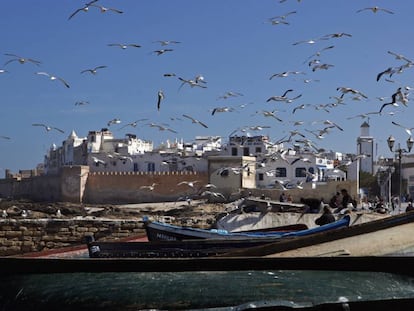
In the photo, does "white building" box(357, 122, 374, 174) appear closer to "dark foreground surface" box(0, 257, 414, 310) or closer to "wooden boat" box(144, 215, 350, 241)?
"wooden boat" box(144, 215, 350, 241)

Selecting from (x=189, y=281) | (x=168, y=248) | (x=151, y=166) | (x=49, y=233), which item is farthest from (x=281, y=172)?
(x=189, y=281)

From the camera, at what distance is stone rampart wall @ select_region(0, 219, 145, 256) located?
587 inches

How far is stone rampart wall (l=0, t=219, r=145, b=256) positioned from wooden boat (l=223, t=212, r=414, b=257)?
7292 millimetres

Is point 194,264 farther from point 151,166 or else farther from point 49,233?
point 151,166

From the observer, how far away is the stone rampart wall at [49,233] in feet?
48.9

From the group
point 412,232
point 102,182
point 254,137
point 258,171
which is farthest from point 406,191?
point 412,232

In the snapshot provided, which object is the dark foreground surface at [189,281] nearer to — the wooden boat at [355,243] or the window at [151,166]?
the wooden boat at [355,243]

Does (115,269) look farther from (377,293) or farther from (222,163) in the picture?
(222,163)

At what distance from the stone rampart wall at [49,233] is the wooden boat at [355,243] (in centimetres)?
729

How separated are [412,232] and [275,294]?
9.43 ft

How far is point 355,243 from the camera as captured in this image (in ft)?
26.4

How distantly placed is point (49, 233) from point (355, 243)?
8.56 metres

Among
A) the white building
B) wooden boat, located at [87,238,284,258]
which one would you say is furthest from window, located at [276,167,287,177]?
wooden boat, located at [87,238,284,258]

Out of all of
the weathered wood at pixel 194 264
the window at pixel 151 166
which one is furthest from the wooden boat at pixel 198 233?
the window at pixel 151 166
